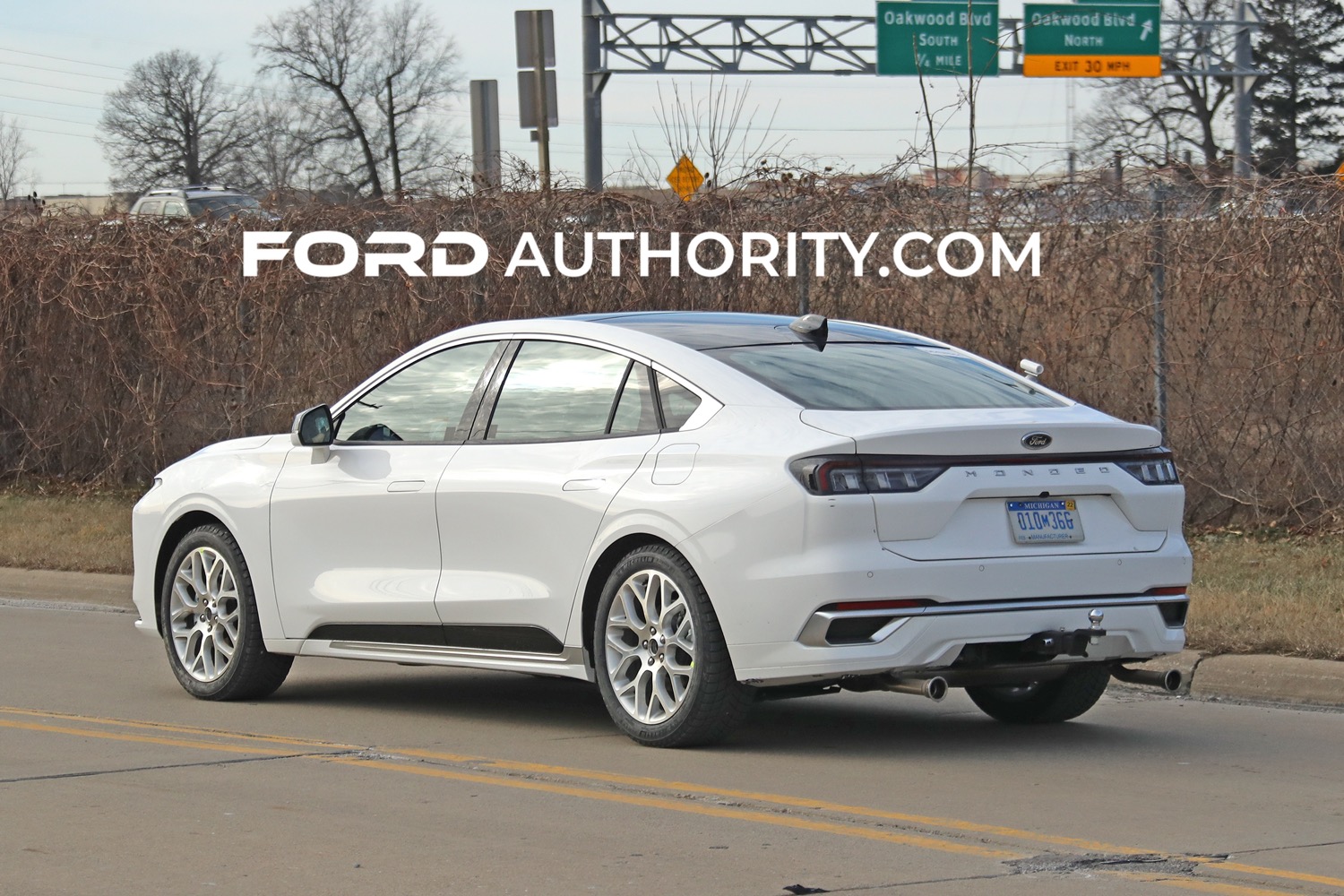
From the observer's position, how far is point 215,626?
896 cm

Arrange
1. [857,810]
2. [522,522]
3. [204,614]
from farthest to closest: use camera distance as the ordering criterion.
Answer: [204,614]
[522,522]
[857,810]

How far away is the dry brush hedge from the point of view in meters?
13.3

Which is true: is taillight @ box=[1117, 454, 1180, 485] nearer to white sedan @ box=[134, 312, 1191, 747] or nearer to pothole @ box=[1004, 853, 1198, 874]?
white sedan @ box=[134, 312, 1191, 747]

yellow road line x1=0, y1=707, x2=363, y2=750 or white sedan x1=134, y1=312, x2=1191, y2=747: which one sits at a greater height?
white sedan x1=134, y1=312, x2=1191, y2=747

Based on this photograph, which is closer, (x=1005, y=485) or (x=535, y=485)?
(x=1005, y=485)

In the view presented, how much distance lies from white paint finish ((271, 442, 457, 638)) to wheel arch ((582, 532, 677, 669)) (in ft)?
2.57

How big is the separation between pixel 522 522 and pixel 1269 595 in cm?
457

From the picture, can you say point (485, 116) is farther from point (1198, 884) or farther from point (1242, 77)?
point (1242, 77)

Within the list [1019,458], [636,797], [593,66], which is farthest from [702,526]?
[593,66]

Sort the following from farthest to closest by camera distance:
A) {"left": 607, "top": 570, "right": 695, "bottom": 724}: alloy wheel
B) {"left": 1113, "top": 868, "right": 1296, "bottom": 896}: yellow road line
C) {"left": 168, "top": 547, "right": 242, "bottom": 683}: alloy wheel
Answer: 1. {"left": 168, "top": 547, "right": 242, "bottom": 683}: alloy wheel
2. {"left": 607, "top": 570, "right": 695, "bottom": 724}: alloy wheel
3. {"left": 1113, "top": 868, "right": 1296, "bottom": 896}: yellow road line

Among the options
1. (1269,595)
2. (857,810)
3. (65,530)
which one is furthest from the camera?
(65,530)

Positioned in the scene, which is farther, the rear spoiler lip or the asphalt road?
the rear spoiler lip

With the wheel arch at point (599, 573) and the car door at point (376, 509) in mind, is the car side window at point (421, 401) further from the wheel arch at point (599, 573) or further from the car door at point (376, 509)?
the wheel arch at point (599, 573)

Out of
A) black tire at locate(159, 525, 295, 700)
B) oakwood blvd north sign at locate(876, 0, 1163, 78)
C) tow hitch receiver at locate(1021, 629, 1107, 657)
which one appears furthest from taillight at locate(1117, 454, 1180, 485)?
oakwood blvd north sign at locate(876, 0, 1163, 78)
